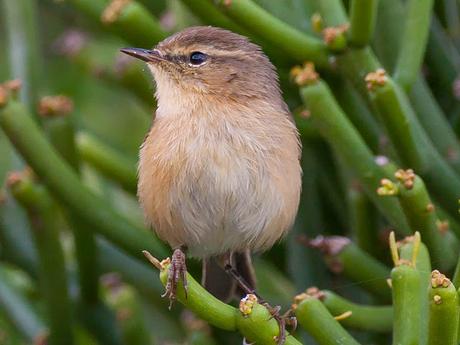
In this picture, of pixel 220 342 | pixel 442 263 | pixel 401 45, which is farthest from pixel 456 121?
pixel 220 342

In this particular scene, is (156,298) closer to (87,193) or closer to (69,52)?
(87,193)

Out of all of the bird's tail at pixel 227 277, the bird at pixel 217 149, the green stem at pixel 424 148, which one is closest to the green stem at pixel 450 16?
the green stem at pixel 424 148

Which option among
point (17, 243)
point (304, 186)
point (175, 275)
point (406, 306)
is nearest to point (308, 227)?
point (304, 186)

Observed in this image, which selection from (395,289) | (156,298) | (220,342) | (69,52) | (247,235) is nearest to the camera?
(395,289)

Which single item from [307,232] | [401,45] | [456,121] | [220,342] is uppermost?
[401,45]

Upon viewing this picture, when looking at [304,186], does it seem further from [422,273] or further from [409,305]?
[409,305]

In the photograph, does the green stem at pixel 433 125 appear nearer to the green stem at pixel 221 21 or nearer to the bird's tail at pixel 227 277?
the green stem at pixel 221 21

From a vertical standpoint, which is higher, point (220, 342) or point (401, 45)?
point (401, 45)
